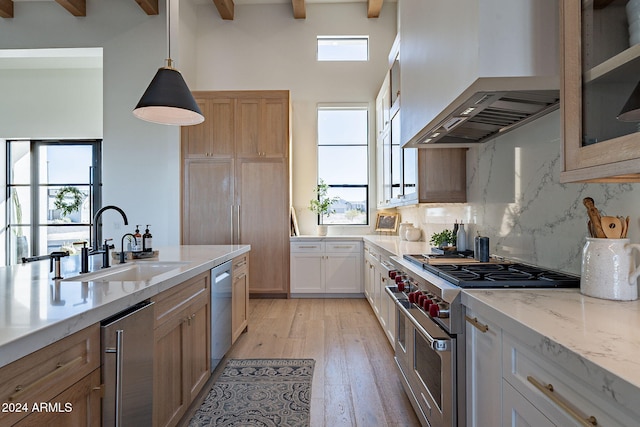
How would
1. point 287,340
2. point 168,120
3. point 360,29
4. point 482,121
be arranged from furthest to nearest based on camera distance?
point 360,29
point 287,340
point 168,120
point 482,121

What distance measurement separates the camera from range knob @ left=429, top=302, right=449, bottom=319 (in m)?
1.46

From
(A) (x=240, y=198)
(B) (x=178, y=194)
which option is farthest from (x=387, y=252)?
(B) (x=178, y=194)

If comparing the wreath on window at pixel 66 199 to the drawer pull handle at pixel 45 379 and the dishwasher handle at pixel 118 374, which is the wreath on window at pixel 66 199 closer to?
the dishwasher handle at pixel 118 374

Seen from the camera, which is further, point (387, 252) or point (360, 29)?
point (360, 29)

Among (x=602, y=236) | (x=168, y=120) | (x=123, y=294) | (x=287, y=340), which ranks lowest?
(x=287, y=340)

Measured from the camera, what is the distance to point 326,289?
16.3 ft

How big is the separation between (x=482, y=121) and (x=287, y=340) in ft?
8.26

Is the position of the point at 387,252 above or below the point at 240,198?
below

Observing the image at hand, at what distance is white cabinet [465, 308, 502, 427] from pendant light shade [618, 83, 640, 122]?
699 millimetres

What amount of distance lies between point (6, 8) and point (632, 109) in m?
6.65

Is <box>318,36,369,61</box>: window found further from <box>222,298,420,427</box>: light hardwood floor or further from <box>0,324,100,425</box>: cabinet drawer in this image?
<box>0,324,100,425</box>: cabinet drawer

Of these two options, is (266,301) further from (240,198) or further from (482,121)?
(482,121)

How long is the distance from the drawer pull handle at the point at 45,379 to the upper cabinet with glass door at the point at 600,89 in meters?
1.60

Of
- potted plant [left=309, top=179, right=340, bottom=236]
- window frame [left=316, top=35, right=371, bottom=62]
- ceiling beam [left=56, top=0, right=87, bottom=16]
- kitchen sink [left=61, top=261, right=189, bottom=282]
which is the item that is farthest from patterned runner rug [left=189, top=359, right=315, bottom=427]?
ceiling beam [left=56, top=0, right=87, bottom=16]
